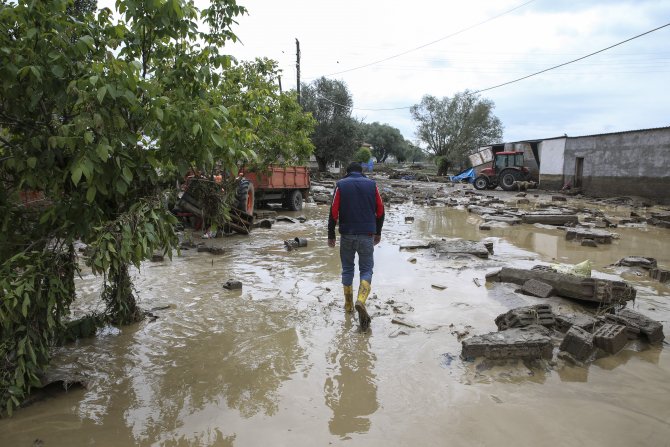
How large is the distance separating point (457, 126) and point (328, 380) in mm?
56793

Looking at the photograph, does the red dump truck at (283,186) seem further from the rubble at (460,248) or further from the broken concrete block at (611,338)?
the broken concrete block at (611,338)

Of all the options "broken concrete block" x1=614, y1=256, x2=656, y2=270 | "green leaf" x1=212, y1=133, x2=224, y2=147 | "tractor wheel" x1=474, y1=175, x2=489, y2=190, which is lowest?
"broken concrete block" x1=614, y1=256, x2=656, y2=270

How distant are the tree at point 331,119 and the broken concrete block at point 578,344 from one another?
36.3 metres

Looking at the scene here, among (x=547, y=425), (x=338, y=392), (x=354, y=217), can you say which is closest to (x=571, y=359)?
(x=547, y=425)

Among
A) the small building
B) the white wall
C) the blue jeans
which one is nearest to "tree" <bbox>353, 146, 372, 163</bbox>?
the blue jeans

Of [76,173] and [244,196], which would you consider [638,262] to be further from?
[76,173]

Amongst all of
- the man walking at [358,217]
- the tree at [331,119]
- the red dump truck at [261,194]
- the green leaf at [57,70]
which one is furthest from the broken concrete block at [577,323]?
the tree at [331,119]

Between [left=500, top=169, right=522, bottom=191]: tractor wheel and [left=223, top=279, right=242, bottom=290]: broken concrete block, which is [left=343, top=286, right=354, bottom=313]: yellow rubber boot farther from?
[left=500, top=169, right=522, bottom=191]: tractor wheel

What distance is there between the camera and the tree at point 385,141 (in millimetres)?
78125

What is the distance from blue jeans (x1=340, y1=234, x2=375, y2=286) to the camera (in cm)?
534

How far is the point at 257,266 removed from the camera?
8.18 meters

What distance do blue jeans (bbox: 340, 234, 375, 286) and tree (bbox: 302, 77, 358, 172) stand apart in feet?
114

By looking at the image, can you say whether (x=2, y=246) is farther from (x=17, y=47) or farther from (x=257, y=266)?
(x=257, y=266)

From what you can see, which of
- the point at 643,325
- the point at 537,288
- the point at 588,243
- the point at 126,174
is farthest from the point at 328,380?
the point at 588,243
